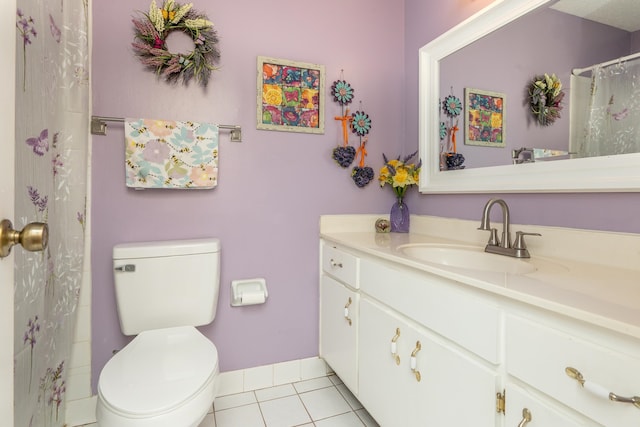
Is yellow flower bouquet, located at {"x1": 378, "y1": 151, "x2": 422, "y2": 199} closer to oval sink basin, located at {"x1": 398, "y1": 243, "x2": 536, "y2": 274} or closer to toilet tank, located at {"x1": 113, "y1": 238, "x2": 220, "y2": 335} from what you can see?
oval sink basin, located at {"x1": 398, "y1": 243, "x2": 536, "y2": 274}

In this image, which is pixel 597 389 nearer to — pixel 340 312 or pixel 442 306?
pixel 442 306

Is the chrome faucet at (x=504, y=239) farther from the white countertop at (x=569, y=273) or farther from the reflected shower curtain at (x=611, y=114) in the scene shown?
the reflected shower curtain at (x=611, y=114)

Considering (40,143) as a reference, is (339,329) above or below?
below

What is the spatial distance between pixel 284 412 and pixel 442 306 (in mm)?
1050

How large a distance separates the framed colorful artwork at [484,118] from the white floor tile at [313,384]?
146 centimetres

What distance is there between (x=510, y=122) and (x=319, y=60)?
104 centimetres

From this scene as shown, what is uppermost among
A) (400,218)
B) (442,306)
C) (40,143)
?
(40,143)

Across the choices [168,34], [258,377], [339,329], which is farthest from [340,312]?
[168,34]

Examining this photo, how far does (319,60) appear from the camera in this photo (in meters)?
1.80

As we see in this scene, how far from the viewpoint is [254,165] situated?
5.55 ft

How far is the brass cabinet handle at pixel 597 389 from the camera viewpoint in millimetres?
520

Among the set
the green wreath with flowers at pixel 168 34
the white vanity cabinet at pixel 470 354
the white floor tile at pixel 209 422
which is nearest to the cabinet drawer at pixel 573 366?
the white vanity cabinet at pixel 470 354

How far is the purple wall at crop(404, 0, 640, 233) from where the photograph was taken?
3.28 feet

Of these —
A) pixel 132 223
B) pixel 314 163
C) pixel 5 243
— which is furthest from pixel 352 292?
pixel 5 243
